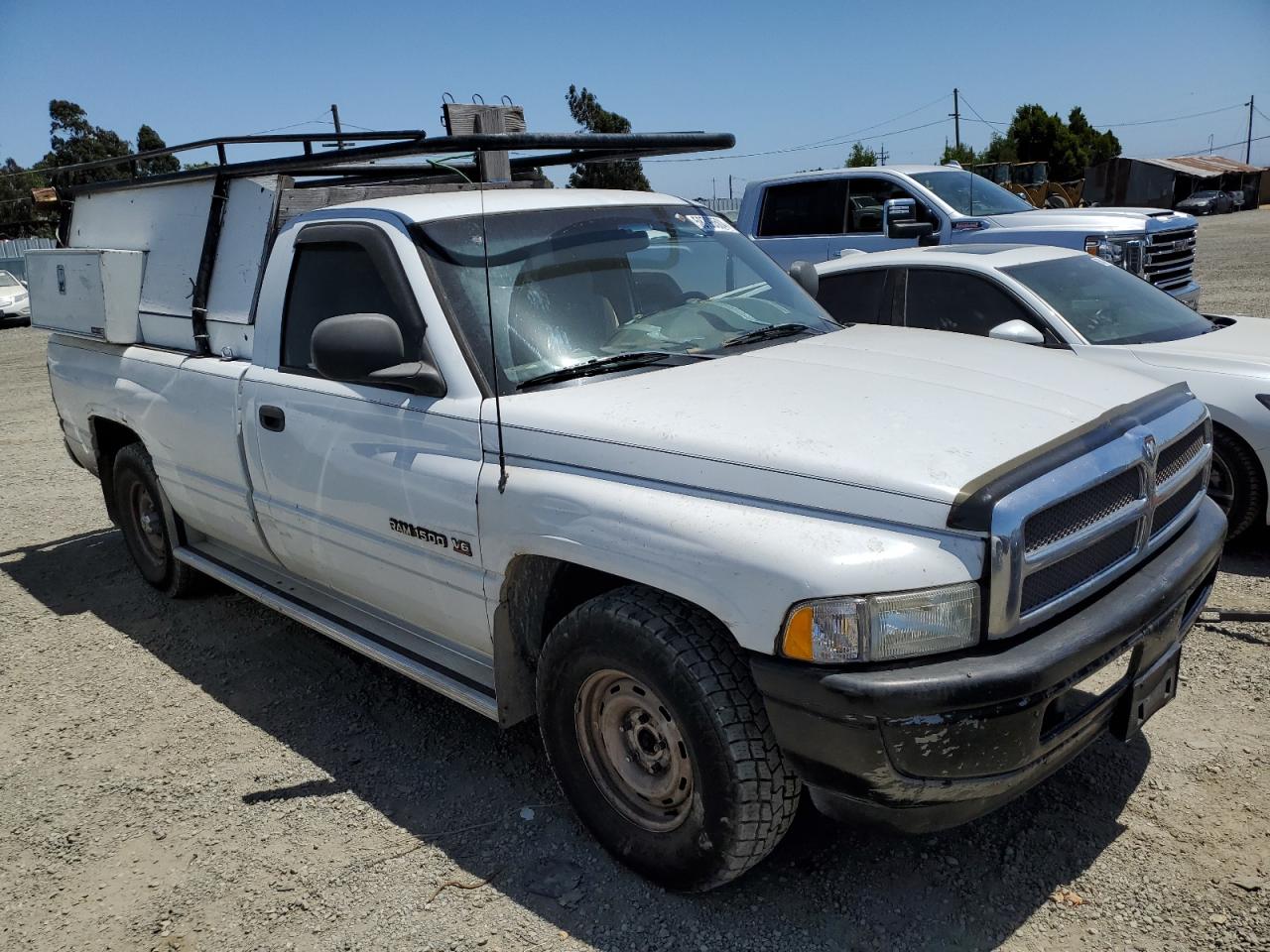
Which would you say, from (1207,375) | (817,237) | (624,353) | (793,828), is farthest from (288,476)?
(817,237)

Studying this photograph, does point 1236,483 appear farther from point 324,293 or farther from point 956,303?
point 324,293

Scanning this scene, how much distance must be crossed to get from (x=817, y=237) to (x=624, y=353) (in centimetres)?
774

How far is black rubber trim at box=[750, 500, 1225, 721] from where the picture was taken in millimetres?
2252

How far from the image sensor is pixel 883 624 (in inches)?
90.2

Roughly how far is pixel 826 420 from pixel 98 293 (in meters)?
4.04

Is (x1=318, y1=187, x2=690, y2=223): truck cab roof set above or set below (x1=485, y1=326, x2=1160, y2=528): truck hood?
above

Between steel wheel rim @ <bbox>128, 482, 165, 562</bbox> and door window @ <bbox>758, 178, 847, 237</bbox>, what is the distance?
738 centimetres

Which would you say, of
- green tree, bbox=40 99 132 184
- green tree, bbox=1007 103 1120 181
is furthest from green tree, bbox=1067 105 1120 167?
green tree, bbox=40 99 132 184

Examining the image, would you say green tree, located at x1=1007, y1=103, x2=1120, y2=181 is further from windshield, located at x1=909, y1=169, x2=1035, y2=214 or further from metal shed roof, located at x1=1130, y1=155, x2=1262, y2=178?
windshield, located at x1=909, y1=169, x2=1035, y2=214

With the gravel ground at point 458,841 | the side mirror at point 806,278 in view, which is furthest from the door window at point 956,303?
the gravel ground at point 458,841

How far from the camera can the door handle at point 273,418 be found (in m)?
3.82

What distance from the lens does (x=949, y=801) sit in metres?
2.40

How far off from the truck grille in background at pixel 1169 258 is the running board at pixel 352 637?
784cm

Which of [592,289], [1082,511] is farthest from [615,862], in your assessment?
[592,289]
